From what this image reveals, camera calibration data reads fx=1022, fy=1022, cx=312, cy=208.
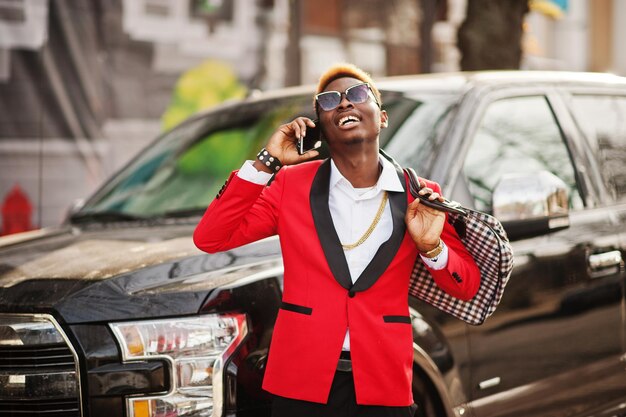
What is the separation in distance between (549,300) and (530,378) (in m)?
0.33

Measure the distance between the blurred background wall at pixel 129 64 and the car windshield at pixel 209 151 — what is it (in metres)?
4.05

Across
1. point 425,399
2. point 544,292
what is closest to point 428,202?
point 425,399

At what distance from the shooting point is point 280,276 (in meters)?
3.37

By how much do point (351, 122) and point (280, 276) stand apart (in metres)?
0.67

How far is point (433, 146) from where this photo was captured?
4.07 m

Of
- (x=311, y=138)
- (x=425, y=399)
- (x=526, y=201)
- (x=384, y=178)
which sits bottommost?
(x=425, y=399)

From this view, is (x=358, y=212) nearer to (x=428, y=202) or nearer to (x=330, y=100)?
(x=428, y=202)

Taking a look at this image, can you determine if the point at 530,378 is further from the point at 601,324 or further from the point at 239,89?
the point at 239,89

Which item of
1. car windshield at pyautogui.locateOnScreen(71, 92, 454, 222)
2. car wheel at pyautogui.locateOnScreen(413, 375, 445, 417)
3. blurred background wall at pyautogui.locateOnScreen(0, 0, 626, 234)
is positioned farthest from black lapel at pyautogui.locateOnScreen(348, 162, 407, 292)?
blurred background wall at pyautogui.locateOnScreen(0, 0, 626, 234)

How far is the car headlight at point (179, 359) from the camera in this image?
10.0ft

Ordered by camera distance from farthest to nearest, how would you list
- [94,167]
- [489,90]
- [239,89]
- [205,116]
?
[239,89], [94,167], [205,116], [489,90]

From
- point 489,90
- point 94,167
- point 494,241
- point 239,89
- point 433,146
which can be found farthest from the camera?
point 239,89

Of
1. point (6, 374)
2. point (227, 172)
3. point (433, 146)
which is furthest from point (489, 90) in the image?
point (6, 374)

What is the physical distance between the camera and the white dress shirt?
2951 mm
